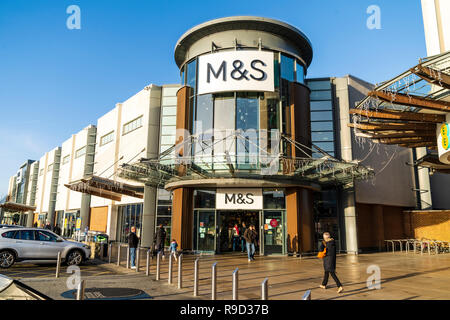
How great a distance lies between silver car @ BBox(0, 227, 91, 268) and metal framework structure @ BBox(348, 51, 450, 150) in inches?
506

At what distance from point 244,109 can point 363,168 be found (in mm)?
7643

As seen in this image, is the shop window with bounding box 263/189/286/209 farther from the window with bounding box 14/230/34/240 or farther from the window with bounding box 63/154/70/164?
the window with bounding box 63/154/70/164

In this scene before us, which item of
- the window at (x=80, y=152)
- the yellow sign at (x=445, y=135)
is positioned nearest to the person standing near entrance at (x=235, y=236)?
the yellow sign at (x=445, y=135)

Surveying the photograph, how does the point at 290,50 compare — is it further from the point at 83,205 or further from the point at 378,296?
the point at 83,205

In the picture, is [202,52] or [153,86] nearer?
[202,52]

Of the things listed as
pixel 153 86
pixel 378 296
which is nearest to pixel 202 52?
pixel 153 86

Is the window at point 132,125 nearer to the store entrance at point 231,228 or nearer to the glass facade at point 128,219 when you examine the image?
the glass facade at point 128,219

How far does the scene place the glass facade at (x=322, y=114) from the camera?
80.5 ft

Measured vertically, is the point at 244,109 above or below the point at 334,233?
above

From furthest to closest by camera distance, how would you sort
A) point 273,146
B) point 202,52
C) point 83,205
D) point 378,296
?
1. point 83,205
2. point 202,52
3. point 273,146
4. point 378,296

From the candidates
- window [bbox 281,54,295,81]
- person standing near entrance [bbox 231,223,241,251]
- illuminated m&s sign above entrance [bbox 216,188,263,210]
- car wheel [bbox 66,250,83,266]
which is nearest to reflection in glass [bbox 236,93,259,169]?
illuminated m&s sign above entrance [bbox 216,188,263,210]

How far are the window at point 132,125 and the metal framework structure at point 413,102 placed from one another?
18425 millimetres

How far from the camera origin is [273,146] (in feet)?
65.5

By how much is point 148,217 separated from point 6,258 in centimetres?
1267
